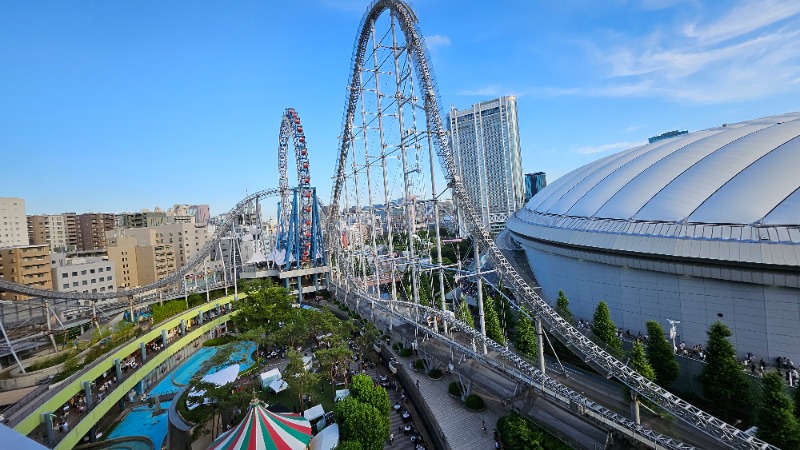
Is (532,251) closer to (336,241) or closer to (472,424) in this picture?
(472,424)

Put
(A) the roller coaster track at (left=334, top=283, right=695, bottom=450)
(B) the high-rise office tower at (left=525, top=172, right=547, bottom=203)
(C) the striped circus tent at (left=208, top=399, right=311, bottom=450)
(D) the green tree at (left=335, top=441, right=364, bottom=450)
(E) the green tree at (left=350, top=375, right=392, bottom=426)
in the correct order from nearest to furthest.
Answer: (A) the roller coaster track at (left=334, top=283, right=695, bottom=450)
(D) the green tree at (left=335, top=441, right=364, bottom=450)
(C) the striped circus tent at (left=208, top=399, right=311, bottom=450)
(E) the green tree at (left=350, top=375, right=392, bottom=426)
(B) the high-rise office tower at (left=525, top=172, right=547, bottom=203)

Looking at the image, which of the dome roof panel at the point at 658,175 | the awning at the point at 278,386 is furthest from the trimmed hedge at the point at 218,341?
the dome roof panel at the point at 658,175

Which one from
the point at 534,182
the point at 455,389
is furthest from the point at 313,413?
the point at 534,182

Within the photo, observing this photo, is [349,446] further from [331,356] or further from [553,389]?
[553,389]

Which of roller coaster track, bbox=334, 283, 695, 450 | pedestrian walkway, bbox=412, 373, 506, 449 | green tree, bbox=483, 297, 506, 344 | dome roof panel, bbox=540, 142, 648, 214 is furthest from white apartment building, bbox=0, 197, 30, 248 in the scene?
dome roof panel, bbox=540, 142, 648, 214

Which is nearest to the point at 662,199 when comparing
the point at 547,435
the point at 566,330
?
the point at 566,330

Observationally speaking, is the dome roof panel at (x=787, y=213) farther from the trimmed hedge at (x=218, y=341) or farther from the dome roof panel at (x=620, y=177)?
the trimmed hedge at (x=218, y=341)

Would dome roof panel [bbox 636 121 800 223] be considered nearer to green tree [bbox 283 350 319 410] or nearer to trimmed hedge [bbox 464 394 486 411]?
trimmed hedge [bbox 464 394 486 411]
